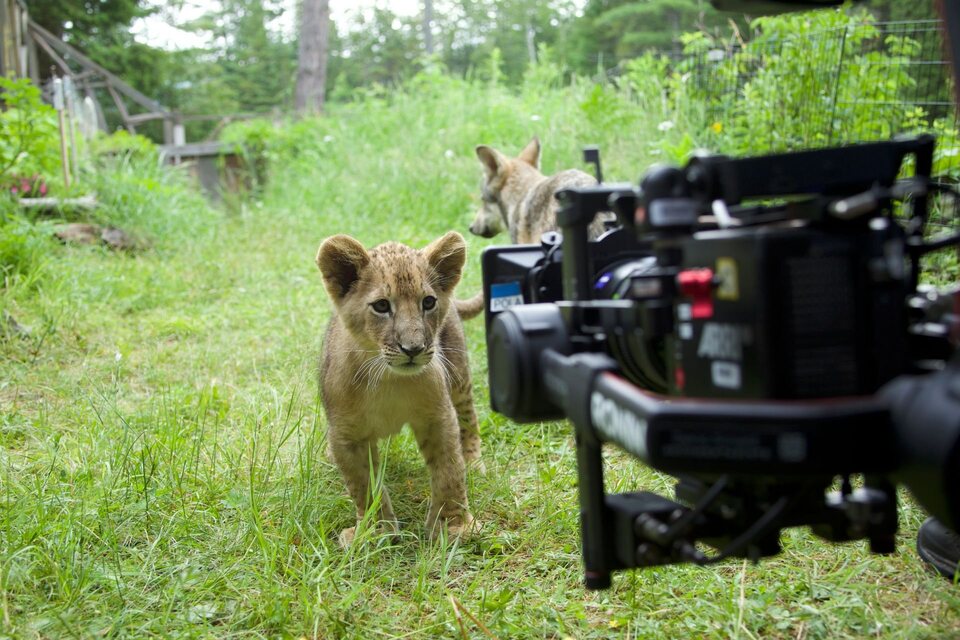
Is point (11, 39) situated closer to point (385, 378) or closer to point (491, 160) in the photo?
point (491, 160)

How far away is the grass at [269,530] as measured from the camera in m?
2.80

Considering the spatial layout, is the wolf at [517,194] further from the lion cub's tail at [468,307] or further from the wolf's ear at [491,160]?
the lion cub's tail at [468,307]

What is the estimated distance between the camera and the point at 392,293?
3682 millimetres

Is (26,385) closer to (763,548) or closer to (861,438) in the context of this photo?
(763,548)

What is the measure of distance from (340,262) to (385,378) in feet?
1.67

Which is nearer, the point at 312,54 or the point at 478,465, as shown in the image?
the point at 478,465

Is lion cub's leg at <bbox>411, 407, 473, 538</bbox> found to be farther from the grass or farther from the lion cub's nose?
the lion cub's nose

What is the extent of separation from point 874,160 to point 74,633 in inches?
→ 93.7

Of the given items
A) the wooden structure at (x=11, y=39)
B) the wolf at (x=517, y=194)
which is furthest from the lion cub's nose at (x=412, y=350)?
the wooden structure at (x=11, y=39)

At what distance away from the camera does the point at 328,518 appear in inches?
149

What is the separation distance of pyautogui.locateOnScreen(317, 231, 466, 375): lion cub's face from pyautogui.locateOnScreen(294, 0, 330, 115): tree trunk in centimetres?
1629

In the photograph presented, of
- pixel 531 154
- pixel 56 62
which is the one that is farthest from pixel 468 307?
pixel 56 62

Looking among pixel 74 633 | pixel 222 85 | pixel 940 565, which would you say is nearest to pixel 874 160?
pixel 940 565

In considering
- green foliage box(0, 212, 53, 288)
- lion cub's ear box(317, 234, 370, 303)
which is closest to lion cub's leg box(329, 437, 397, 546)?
lion cub's ear box(317, 234, 370, 303)
